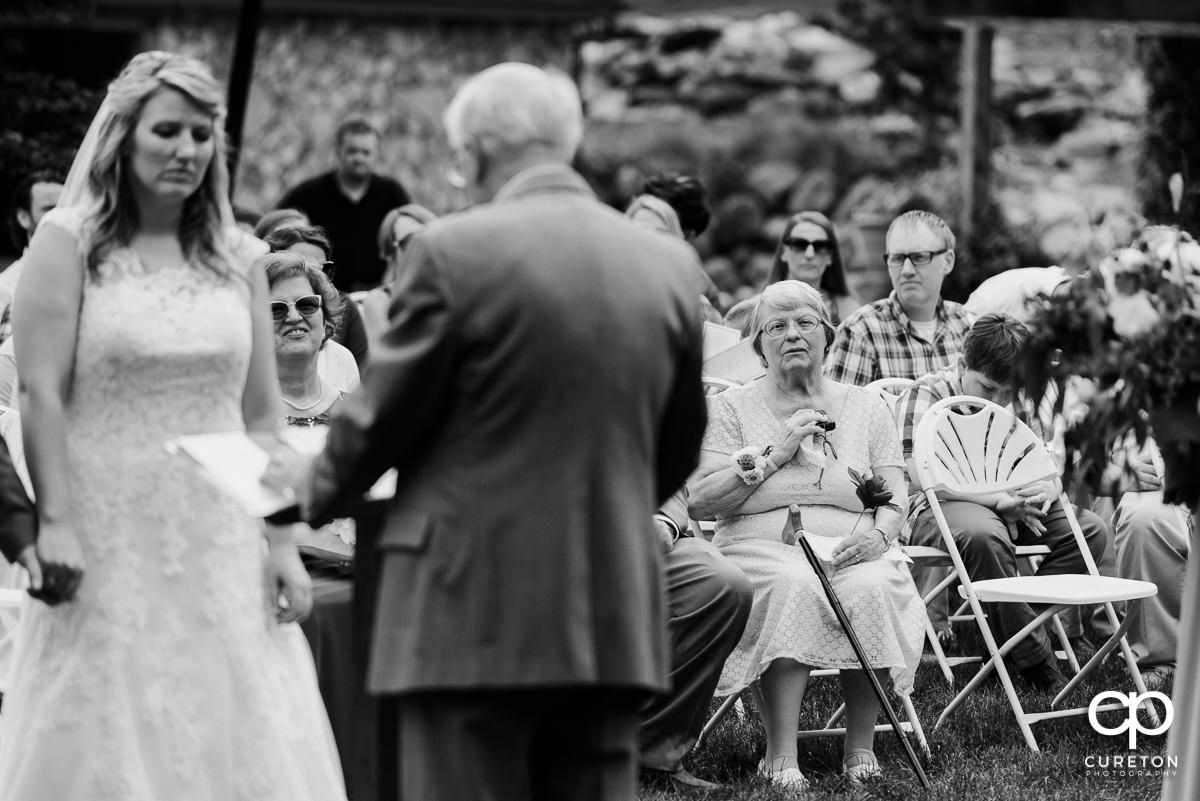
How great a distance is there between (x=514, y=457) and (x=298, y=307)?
107 inches

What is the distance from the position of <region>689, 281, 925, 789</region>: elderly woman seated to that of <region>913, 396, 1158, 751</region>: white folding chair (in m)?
0.34

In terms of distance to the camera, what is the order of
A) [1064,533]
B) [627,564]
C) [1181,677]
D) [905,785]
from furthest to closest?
[1064,533], [905,785], [1181,677], [627,564]

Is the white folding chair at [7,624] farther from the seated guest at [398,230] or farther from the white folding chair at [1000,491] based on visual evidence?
the seated guest at [398,230]

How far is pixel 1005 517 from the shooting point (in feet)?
23.6

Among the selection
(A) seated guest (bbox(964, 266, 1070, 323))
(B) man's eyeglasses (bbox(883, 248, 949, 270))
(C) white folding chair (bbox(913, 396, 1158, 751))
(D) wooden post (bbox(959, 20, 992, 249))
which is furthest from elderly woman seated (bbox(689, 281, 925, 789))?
(D) wooden post (bbox(959, 20, 992, 249))

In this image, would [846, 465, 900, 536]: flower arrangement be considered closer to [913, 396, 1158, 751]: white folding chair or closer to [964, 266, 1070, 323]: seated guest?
[913, 396, 1158, 751]: white folding chair

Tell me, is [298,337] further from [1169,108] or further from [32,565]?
[1169,108]

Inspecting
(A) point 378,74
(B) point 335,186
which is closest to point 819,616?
(B) point 335,186

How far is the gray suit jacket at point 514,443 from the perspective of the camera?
3.14 meters

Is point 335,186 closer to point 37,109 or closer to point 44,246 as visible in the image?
point 37,109

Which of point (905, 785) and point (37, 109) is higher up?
point (37, 109)

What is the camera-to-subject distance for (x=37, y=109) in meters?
10.0

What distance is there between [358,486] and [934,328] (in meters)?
5.32

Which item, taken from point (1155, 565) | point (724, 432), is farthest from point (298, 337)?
point (1155, 565)
